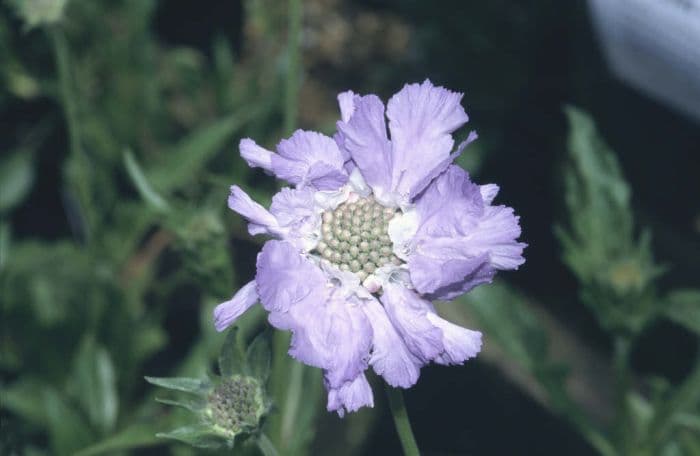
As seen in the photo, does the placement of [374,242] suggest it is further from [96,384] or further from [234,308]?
[96,384]

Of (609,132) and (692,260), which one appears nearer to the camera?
(692,260)

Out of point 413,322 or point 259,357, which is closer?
point 413,322

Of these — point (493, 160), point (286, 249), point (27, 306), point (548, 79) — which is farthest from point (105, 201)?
point (286, 249)

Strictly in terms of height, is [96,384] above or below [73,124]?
below

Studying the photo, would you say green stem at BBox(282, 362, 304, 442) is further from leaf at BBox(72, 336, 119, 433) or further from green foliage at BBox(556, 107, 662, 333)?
green foliage at BBox(556, 107, 662, 333)

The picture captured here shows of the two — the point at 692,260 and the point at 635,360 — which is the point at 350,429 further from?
the point at 692,260

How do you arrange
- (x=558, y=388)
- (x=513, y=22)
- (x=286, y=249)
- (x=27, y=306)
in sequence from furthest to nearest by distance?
(x=513, y=22)
(x=27, y=306)
(x=558, y=388)
(x=286, y=249)

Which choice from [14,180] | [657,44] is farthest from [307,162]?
[14,180]
